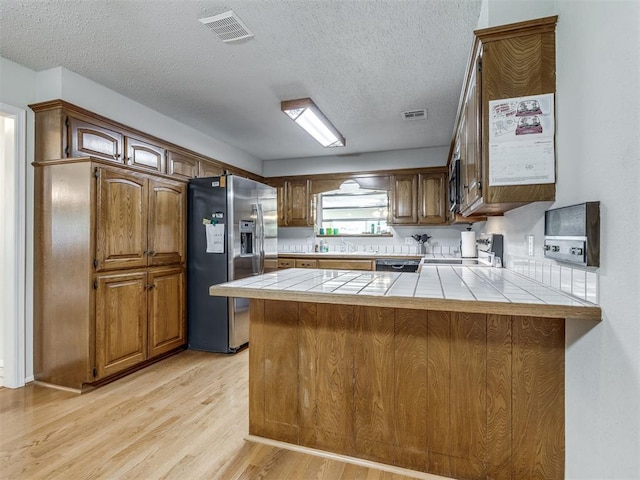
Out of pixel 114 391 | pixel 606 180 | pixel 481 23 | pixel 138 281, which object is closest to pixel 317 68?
pixel 481 23

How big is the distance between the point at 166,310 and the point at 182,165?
159 cm

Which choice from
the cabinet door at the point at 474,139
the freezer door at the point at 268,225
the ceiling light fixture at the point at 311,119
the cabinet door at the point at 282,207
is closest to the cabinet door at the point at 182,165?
the freezer door at the point at 268,225

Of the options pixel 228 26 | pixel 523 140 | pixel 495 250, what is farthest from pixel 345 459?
pixel 228 26

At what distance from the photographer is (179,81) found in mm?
2871

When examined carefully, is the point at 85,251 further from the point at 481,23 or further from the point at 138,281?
the point at 481,23

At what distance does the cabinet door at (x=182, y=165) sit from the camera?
144 inches

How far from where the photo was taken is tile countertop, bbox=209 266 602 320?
1.22 m

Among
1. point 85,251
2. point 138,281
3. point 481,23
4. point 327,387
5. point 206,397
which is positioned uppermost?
point 481,23

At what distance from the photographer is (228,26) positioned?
6.96ft

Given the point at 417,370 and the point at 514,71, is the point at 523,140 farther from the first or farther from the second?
the point at 417,370

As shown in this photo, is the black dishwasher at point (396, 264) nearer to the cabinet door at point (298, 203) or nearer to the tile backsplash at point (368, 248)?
the tile backsplash at point (368, 248)

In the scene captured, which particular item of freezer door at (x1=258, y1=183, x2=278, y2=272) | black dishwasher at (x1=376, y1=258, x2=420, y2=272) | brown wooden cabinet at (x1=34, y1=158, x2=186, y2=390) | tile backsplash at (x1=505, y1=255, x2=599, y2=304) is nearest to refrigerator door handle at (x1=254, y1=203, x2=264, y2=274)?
freezer door at (x1=258, y1=183, x2=278, y2=272)

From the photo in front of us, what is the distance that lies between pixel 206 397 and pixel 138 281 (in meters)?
1.19

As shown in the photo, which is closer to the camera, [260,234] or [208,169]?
[260,234]
